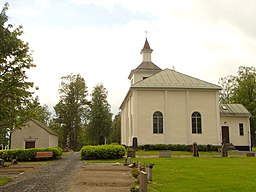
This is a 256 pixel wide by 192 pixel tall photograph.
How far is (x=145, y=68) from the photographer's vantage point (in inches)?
1857

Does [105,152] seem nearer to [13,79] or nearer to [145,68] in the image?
[13,79]

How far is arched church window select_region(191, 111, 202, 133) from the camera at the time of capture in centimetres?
3819

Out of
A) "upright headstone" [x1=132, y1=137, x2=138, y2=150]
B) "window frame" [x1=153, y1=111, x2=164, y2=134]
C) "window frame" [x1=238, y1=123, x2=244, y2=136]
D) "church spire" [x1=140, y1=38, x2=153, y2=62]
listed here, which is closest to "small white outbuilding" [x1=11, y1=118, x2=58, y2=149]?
"upright headstone" [x1=132, y1=137, x2=138, y2=150]

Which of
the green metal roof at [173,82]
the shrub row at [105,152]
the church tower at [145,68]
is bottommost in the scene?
the shrub row at [105,152]

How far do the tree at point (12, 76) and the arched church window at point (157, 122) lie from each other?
20.8 m

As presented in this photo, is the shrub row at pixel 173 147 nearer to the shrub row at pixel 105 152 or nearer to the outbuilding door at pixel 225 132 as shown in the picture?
the outbuilding door at pixel 225 132

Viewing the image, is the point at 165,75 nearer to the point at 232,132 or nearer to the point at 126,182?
the point at 232,132

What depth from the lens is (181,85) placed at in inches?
1515

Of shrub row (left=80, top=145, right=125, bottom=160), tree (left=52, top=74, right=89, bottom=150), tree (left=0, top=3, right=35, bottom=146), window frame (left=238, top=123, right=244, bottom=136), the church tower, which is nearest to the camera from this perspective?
tree (left=0, top=3, right=35, bottom=146)

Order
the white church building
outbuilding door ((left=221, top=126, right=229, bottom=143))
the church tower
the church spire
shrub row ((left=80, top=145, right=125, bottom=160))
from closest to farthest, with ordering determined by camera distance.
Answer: shrub row ((left=80, top=145, right=125, bottom=160)) < the white church building < outbuilding door ((left=221, top=126, right=229, bottom=143)) < the church tower < the church spire

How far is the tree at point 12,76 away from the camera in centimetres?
1650

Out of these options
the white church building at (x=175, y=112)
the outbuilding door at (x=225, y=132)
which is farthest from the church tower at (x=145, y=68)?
the outbuilding door at (x=225, y=132)

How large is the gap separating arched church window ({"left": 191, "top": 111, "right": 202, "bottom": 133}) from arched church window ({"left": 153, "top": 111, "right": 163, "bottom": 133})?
12.2ft

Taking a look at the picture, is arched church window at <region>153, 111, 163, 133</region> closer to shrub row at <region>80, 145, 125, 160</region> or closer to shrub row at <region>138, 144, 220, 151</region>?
shrub row at <region>138, 144, 220, 151</region>
